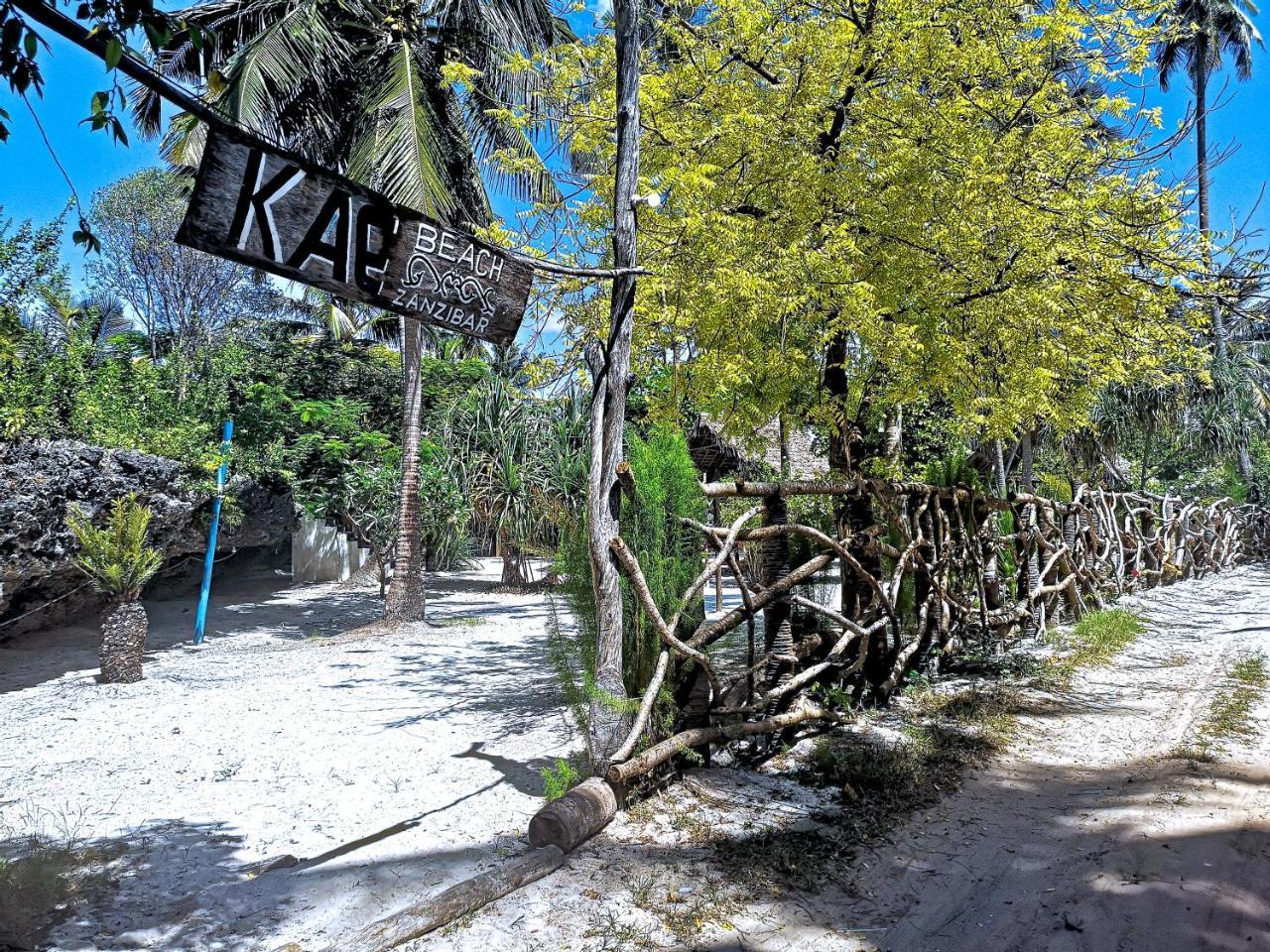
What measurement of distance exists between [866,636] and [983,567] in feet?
9.81

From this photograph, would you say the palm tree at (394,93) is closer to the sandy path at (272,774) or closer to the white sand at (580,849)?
the sandy path at (272,774)

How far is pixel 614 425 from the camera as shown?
436cm

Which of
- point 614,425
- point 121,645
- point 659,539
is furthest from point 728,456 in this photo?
point 614,425

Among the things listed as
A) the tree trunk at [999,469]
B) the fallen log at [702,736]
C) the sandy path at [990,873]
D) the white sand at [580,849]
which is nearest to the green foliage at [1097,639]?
the white sand at [580,849]

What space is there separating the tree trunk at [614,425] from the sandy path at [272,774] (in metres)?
0.82

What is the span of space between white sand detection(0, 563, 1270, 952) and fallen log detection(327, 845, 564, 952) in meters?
0.06

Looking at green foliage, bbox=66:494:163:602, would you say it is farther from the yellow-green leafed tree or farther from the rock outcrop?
the yellow-green leafed tree

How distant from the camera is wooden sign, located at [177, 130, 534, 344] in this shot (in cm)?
264

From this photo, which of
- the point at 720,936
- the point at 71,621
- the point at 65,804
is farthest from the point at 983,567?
the point at 71,621

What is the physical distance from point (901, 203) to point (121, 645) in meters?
8.40

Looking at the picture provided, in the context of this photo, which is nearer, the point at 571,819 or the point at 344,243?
the point at 344,243

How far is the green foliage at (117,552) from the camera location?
7.50 metres

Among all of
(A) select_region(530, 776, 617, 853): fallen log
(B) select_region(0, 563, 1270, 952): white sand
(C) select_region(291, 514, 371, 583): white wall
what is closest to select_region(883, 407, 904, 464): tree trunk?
(B) select_region(0, 563, 1270, 952): white sand

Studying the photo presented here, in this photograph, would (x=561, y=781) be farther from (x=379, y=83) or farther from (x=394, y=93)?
(x=379, y=83)
